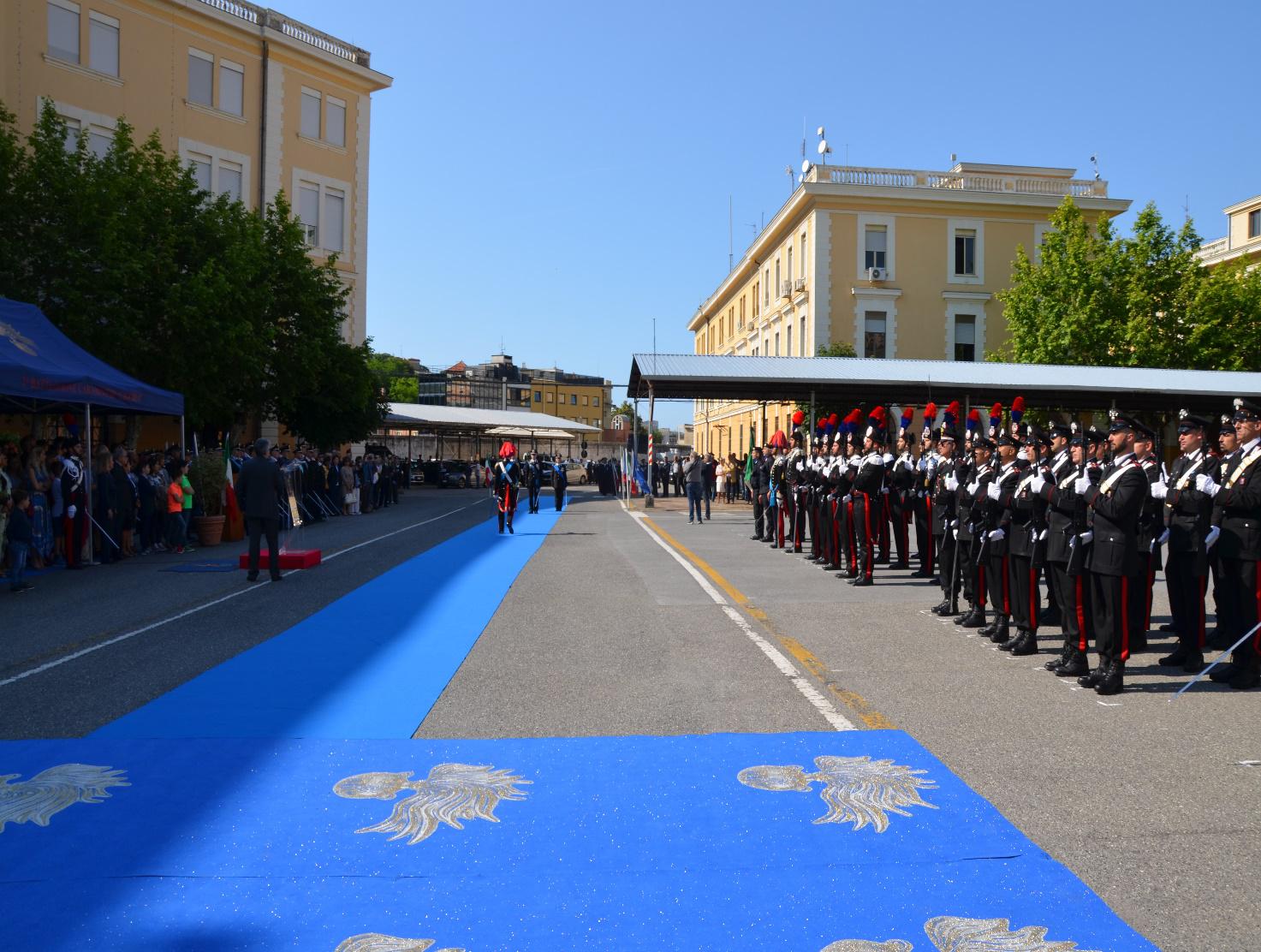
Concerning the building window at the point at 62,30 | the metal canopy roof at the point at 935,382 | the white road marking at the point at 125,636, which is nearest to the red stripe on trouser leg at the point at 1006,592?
the white road marking at the point at 125,636

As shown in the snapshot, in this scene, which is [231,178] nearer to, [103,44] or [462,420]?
[103,44]

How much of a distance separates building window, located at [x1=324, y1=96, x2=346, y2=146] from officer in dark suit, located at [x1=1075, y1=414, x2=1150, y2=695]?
121 feet

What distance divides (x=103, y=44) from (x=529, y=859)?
3497 centimetres

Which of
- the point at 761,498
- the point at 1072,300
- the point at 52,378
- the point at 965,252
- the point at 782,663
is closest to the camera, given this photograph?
the point at 782,663

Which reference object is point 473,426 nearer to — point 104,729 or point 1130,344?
point 1130,344

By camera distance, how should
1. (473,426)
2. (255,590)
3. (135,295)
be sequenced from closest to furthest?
(255,590)
(135,295)
(473,426)

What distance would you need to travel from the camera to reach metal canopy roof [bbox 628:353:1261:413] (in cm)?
2734

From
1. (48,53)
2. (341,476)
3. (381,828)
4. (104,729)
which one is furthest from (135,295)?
(381,828)

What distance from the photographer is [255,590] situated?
41.3ft

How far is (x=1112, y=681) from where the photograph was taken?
730cm

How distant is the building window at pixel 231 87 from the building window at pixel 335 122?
11.9ft

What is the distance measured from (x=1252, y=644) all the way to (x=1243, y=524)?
3.07 feet

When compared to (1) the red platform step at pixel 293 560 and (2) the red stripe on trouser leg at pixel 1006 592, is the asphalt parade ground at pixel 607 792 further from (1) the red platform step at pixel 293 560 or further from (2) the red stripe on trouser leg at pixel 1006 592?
(1) the red platform step at pixel 293 560

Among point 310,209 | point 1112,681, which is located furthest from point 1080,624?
point 310,209
